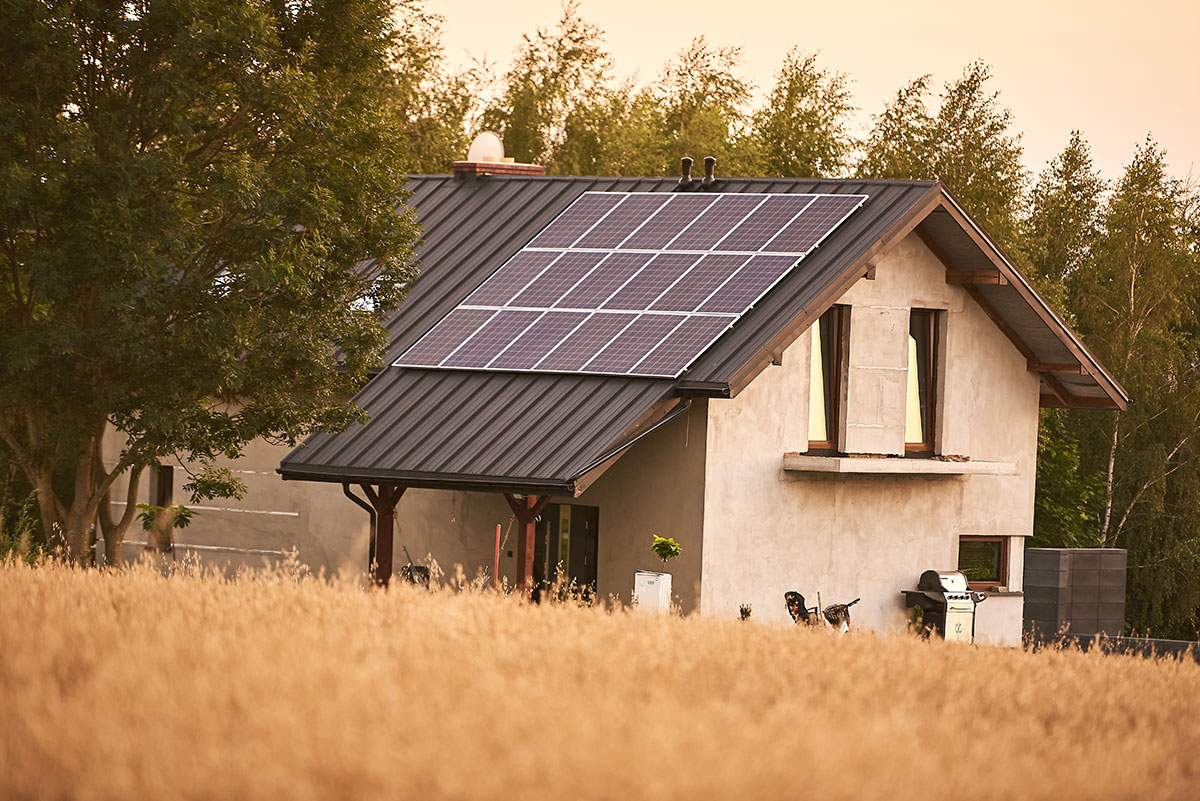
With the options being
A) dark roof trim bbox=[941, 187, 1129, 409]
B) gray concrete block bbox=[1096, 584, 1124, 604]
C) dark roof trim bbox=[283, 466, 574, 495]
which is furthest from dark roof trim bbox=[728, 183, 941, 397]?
gray concrete block bbox=[1096, 584, 1124, 604]

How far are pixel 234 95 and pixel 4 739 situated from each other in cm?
1262

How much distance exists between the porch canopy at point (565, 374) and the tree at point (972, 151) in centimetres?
1728

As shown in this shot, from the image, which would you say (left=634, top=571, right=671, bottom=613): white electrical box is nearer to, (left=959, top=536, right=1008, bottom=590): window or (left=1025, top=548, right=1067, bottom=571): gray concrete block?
(left=959, top=536, right=1008, bottom=590): window

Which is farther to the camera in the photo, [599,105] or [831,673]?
[599,105]

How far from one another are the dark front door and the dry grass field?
9245 millimetres

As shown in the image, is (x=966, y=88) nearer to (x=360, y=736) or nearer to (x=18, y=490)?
(x=18, y=490)

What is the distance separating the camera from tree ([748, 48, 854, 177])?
5178cm

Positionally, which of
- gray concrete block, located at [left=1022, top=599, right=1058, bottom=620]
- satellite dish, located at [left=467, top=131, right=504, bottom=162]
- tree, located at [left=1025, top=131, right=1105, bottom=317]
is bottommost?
gray concrete block, located at [left=1022, top=599, right=1058, bottom=620]

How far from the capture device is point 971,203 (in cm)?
4300

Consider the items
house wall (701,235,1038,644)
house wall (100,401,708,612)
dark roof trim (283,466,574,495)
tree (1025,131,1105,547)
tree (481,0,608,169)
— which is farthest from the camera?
tree (481,0,608,169)

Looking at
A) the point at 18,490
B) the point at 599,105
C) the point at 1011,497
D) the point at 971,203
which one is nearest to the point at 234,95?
the point at 18,490

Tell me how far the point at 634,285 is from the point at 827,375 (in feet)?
9.82

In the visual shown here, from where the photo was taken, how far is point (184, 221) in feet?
60.8

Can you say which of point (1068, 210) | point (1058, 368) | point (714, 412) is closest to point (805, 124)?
point (1068, 210)
